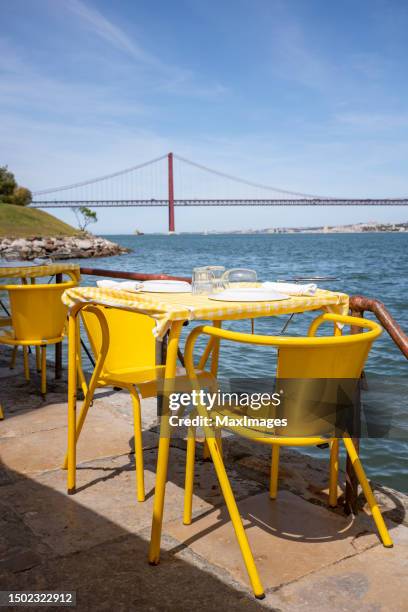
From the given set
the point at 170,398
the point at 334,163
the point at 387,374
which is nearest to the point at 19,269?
the point at 170,398

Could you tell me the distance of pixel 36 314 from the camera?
261 cm

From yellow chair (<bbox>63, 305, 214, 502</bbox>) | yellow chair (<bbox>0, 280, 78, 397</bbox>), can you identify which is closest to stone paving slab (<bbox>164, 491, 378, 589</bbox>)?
yellow chair (<bbox>63, 305, 214, 502</bbox>)

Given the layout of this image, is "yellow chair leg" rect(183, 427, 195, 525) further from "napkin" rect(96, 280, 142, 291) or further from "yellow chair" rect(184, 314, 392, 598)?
"napkin" rect(96, 280, 142, 291)

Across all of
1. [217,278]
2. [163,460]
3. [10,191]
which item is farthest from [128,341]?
[10,191]

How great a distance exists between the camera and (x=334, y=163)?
4569 centimetres

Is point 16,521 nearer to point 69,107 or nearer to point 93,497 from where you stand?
point 93,497

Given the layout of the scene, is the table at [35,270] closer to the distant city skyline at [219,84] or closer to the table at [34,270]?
the table at [34,270]

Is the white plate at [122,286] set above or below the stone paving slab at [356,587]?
above

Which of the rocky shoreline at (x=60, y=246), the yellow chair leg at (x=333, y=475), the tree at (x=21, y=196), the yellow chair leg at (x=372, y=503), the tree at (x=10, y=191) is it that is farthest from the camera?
the tree at (x=21, y=196)

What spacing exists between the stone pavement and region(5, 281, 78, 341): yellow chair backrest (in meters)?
→ 0.56

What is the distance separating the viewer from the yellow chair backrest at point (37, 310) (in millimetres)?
2559

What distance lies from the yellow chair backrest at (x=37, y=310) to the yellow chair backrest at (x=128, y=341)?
0.56m

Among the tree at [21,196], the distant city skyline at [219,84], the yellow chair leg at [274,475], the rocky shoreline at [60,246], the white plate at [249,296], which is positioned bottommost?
the rocky shoreline at [60,246]

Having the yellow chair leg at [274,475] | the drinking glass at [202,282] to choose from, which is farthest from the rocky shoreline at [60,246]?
the yellow chair leg at [274,475]
